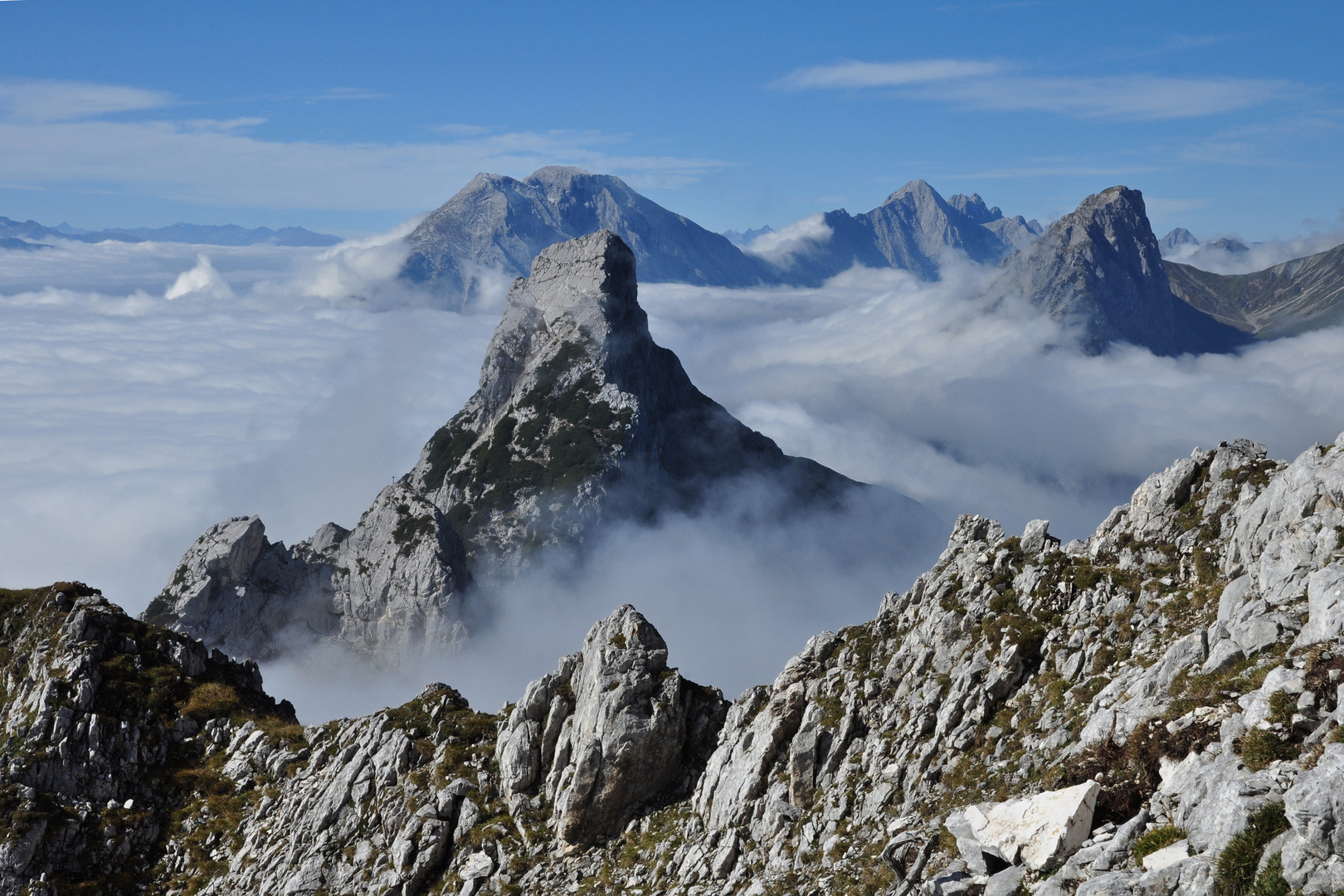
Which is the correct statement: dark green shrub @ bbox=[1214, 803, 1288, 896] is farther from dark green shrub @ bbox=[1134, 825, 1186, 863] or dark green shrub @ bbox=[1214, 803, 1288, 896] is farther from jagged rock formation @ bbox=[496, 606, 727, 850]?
jagged rock formation @ bbox=[496, 606, 727, 850]

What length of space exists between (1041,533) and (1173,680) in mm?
18966

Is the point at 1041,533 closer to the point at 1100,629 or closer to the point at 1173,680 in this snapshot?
the point at 1100,629

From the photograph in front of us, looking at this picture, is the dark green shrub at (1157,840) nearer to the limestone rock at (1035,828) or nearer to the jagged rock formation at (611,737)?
the limestone rock at (1035,828)

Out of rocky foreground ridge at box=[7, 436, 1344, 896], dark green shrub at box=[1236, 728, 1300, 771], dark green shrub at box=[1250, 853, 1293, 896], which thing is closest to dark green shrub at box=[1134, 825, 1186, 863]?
rocky foreground ridge at box=[7, 436, 1344, 896]

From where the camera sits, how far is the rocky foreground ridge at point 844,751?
2023cm

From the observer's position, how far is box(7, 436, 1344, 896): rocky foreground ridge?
797 inches

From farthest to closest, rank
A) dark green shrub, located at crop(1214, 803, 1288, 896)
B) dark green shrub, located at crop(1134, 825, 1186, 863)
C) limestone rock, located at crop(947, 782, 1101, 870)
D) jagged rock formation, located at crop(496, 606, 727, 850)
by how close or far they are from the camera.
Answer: jagged rock formation, located at crop(496, 606, 727, 850)
limestone rock, located at crop(947, 782, 1101, 870)
dark green shrub, located at crop(1134, 825, 1186, 863)
dark green shrub, located at crop(1214, 803, 1288, 896)

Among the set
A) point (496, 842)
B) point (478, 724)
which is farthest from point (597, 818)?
point (478, 724)

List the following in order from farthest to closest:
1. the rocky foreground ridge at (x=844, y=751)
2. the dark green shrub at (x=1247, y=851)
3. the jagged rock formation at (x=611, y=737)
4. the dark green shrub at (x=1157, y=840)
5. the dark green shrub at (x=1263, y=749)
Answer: the jagged rock formation at (x=611, y=737), the rocky foreground ridge at (x=844, y=751), the dark green shrub at (x=1263, y=749), the dark green shrub at (x=1157, y=840), the dark green shrub at (x=1247, y=851)

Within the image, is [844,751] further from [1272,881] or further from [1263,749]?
[1272,881]

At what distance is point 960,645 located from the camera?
134 feet

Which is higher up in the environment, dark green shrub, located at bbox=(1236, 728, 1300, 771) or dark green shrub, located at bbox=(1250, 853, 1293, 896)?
dark green shrub, located at bbox=(1236, 728, 1300, 771)

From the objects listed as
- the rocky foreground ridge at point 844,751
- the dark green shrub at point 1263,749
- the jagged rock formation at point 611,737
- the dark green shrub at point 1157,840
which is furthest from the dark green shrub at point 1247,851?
the jagged rock formation at point 611,737

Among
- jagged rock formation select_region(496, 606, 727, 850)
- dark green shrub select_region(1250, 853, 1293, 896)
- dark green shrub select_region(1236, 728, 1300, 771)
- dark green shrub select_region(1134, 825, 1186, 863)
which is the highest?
dark green shrub select_region(1236, 728, 1300, 771)
